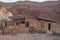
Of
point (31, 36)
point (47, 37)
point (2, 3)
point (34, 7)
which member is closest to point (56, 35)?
point (47, 37)

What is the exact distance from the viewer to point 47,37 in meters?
4.55

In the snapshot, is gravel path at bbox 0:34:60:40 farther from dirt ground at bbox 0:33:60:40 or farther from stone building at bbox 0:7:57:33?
stone building at bbox 0:7:57:33

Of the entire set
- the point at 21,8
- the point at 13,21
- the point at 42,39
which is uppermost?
the point at 21,8

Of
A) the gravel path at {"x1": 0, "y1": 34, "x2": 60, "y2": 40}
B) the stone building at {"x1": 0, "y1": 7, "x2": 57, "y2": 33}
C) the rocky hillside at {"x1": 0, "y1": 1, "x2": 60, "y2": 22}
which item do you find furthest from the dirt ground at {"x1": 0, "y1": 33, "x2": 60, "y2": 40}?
the rocky hillside at {"x1": 0, "y1": 1, "x2": 60, "y2": 22}

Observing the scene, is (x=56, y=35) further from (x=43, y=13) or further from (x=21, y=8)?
(x=21, y=8)

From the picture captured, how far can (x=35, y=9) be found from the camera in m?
4.76

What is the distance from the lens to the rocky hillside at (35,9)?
4715 mm

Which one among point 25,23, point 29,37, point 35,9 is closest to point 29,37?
point 29,37

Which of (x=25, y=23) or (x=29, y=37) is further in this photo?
(x=25, y=23)

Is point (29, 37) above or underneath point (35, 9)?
underneath

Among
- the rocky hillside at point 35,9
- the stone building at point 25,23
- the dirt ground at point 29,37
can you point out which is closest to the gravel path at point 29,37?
the dirt ground at point 29,37

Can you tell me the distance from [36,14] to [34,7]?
0.20 metres

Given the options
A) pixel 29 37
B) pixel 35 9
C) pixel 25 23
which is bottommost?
pixel 29 37

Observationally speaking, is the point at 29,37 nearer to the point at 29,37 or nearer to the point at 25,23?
the point at 29,37
